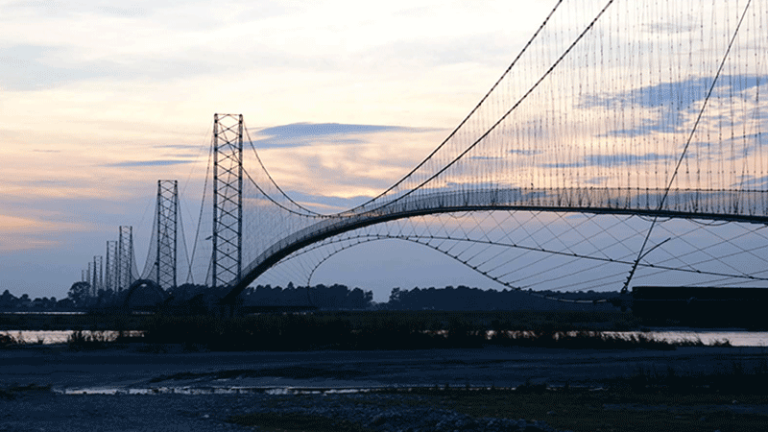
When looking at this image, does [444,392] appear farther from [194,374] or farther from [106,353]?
[106,353]

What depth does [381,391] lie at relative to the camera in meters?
19.2

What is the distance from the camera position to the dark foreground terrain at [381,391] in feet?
46.8

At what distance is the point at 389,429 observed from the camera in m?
13.6

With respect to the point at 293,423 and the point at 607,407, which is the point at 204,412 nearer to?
the point at 293,423

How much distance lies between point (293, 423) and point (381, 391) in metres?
4.58

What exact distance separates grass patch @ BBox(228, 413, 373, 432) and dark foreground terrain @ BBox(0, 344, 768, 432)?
0.06 feet

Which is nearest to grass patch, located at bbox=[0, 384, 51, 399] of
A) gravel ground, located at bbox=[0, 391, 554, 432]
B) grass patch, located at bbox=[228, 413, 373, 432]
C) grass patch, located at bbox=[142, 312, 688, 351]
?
gravel ground, located at bbox=[0, 391, 554, 432]

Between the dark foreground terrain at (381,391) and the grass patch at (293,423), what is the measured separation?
0.02 metres

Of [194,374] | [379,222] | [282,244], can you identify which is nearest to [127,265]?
[282,244]

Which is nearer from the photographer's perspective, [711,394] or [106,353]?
[711,394]

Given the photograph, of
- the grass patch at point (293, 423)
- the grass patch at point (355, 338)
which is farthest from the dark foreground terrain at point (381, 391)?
the grass patch at point (355, 338)

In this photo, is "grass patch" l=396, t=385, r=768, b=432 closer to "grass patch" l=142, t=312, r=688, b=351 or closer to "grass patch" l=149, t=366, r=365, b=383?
"grass patch" l=149, t=366, r=365, b=383

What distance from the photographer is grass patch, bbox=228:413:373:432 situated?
14078 millimetres

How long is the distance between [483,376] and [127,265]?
125262 millimetres
